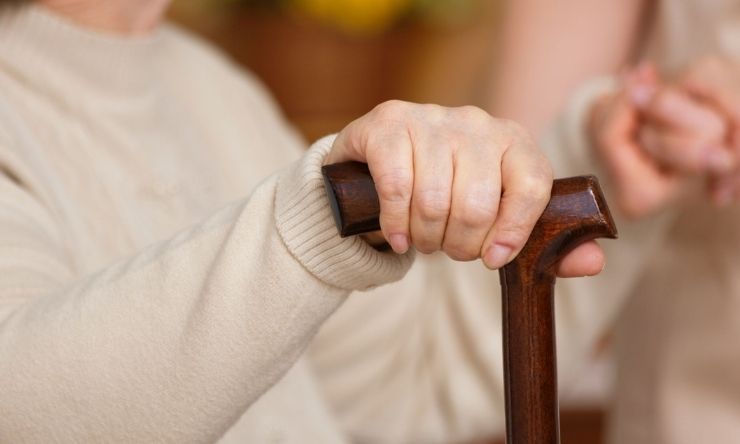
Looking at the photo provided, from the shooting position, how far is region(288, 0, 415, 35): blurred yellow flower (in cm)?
242

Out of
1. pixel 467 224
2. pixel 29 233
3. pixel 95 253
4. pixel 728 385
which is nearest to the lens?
pixel 467 224

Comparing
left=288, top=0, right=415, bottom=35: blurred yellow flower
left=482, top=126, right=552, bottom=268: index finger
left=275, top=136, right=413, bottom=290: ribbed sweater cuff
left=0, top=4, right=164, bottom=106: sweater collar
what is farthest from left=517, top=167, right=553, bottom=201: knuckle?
left=288, top=0, right=415, bottom=35: blurred yellow flower

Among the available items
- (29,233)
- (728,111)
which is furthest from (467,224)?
(728,111)

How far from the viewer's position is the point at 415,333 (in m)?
1.24

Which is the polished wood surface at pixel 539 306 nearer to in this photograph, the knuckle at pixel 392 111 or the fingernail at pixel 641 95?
the knuckle at pixel 392 111

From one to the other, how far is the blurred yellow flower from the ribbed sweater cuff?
1823 millimetres

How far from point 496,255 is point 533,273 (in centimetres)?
4

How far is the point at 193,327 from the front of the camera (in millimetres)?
648

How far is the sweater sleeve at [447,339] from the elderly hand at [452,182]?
1.72 feet

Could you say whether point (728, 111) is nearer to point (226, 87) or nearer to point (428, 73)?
point (226, 87)

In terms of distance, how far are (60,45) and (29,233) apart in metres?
0.29

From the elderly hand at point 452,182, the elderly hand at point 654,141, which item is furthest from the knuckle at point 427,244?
the elderly hand at point 654,141

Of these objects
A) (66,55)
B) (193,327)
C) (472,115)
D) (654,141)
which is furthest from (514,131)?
(66,55)

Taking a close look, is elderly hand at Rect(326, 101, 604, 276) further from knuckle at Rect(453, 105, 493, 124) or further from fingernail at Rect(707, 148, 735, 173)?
fingernail at Rect(707, 148, 735, 173)
